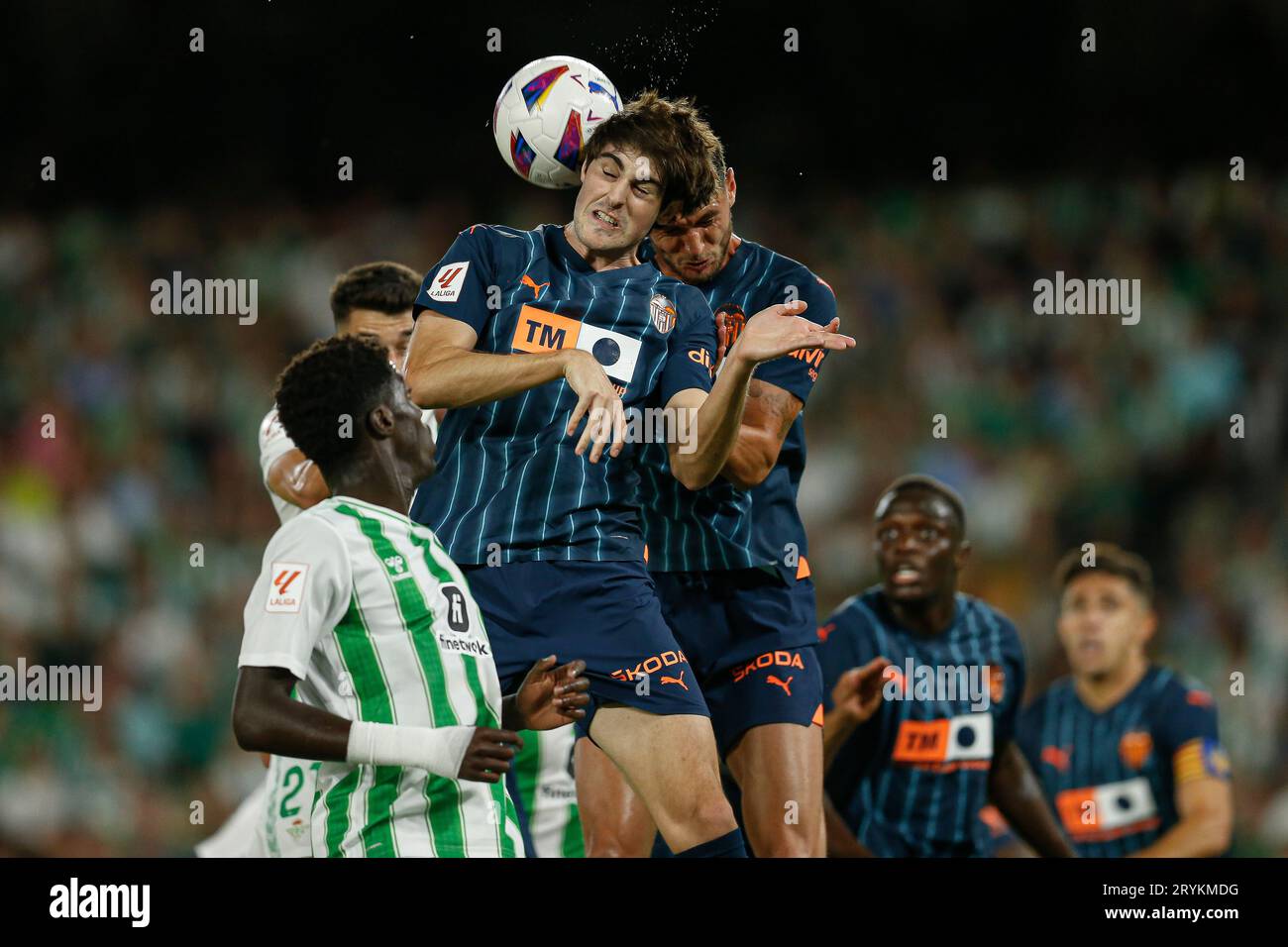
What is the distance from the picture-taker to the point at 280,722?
284 centimetres

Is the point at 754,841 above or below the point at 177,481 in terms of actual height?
below

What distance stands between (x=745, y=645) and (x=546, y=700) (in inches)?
38.4

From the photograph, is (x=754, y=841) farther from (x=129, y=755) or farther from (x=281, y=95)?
(x=281, y=95)

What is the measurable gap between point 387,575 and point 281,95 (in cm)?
622

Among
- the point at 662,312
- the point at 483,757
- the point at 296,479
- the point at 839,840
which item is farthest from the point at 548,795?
the point at 483,757

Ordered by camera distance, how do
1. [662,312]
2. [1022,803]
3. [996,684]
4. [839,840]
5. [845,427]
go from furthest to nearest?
[845,427]
[996,684]
[1022,803]
[839,840]
[662,312]

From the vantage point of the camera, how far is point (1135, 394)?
840 cm

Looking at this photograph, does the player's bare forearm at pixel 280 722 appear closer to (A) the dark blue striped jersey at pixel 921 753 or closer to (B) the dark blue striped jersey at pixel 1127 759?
(A) the dark blue striped jersey at pixel 921 753

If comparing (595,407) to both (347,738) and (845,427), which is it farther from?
(845,427)

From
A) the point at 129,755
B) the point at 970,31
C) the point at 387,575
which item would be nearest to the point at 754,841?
the point at 387,575
